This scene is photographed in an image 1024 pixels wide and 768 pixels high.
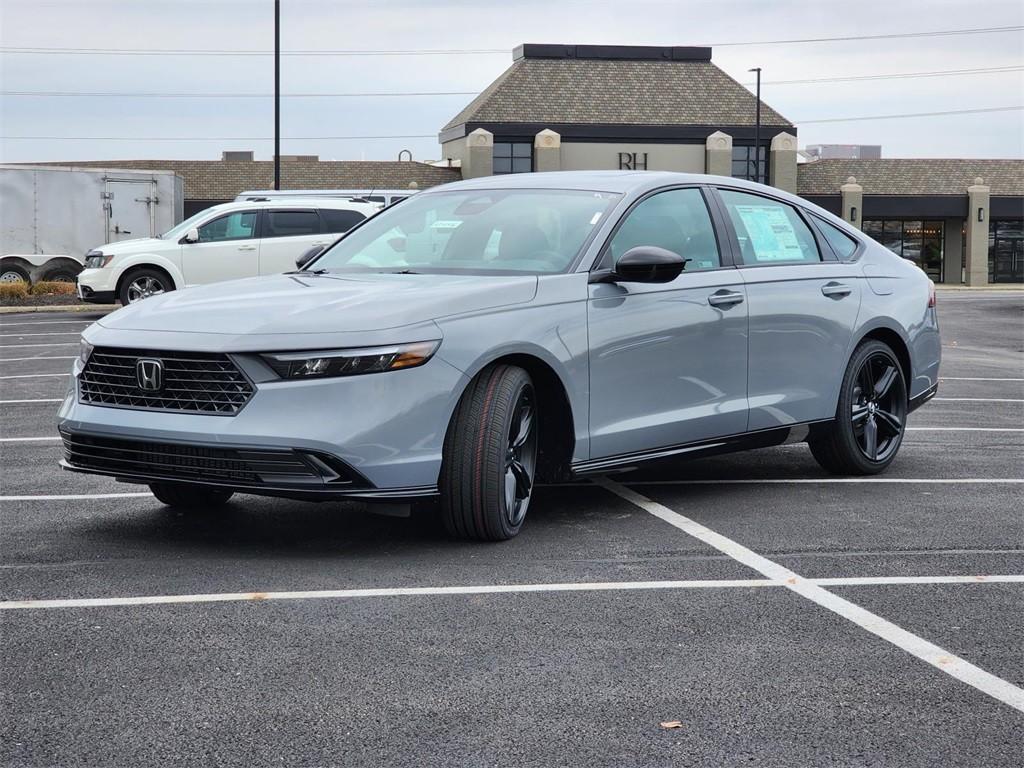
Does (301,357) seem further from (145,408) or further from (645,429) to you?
(645,429)

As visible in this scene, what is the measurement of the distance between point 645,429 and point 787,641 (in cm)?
220

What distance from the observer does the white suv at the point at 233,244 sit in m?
23.0

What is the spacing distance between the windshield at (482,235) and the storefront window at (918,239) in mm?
54285

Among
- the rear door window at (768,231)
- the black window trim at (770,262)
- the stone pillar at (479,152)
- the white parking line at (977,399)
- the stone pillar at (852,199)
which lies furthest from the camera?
the stone pillar at (852,199)

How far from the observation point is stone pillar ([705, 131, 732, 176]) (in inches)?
2212

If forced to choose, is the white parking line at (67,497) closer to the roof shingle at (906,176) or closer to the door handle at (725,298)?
the door handle at (725,298)

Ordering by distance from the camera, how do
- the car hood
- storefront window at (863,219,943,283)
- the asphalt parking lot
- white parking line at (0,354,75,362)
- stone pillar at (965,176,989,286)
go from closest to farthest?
the asphalt parking lot, the car hood, white parking line at (0,354,75,362), stone pillar at (965,176,989,286), storefront window at (863,219,943,283)

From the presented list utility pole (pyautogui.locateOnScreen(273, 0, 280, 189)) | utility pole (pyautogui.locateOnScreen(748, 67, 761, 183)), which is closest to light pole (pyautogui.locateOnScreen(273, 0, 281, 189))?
utility pole (pyautogui.locateOnScreen(273, 0, 280, 189))

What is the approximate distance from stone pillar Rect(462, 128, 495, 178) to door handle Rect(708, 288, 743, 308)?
47.5 m

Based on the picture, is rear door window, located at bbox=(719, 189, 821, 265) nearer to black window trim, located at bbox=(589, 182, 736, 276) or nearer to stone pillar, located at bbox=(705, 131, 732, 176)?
black window trim, located at bbox=(589, 182, 736, 276)

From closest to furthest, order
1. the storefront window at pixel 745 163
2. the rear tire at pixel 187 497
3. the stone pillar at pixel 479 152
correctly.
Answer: the rear tire at pixel 187 497 → the stone pillar at pixel 479 152 → the storefront window at pixel 745 163

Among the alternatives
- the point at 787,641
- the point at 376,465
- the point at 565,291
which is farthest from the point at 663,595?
the point at 565,291

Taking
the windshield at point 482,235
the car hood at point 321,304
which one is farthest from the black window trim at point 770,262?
the car hood at point 321,304

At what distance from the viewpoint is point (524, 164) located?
185ft
